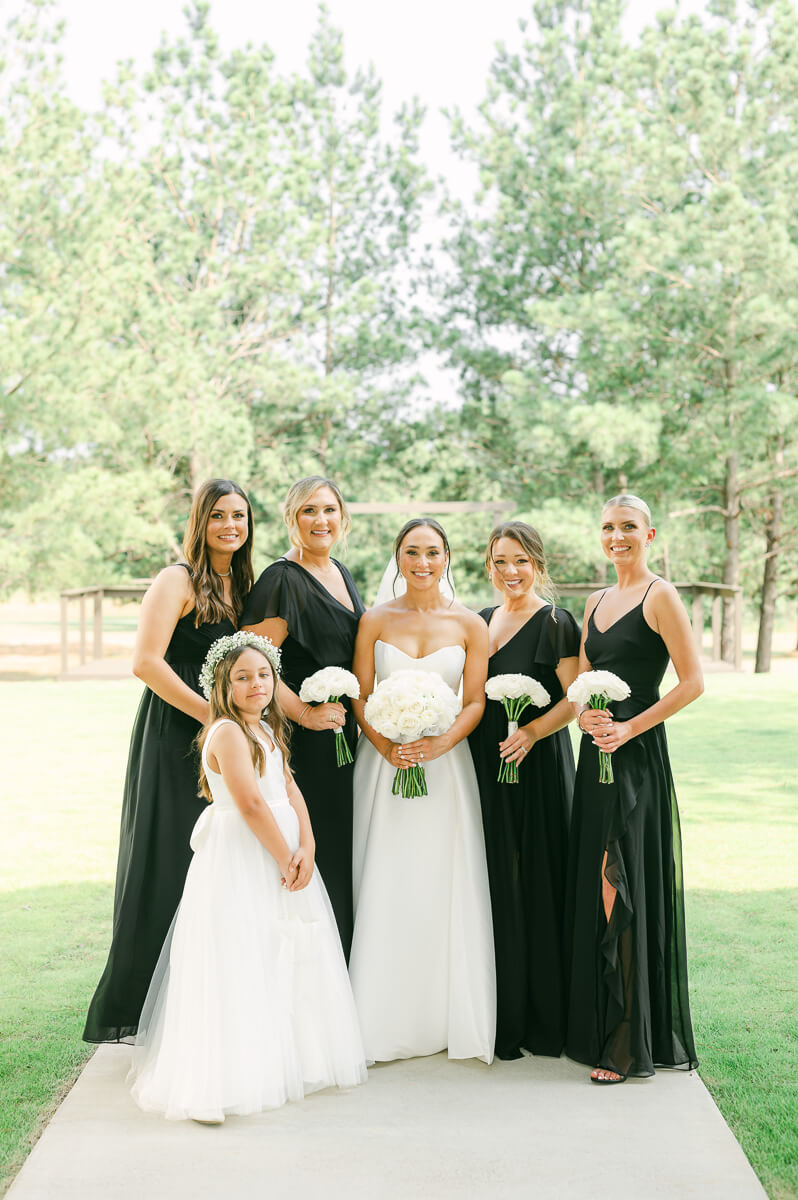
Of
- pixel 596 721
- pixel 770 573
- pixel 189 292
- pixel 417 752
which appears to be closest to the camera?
pixel 596 721

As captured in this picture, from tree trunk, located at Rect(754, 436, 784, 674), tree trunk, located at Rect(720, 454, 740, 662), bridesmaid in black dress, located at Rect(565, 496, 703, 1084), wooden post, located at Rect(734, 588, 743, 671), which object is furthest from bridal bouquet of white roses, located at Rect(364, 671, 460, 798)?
tree trunk, located at Rect(754, 436, 784, 674)

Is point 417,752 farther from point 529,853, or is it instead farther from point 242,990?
point 242,990

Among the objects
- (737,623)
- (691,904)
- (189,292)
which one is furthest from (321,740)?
(189,292)

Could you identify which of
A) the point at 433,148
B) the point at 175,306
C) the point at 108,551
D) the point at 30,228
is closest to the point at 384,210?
the point at 433,148

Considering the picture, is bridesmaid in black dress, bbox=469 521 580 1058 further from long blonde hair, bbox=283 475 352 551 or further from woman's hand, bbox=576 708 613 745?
long blonde hair, bbox=283 475 352 551

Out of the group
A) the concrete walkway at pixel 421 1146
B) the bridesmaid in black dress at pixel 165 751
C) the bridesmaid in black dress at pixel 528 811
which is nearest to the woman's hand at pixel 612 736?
the bridesmaid in black dress at pixel 528 811

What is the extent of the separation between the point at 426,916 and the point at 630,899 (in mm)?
776

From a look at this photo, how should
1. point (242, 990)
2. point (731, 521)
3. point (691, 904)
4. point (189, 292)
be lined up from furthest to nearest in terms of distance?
point (189, 292) → point (731, 521) → point (691, 904) → point (242, 990)

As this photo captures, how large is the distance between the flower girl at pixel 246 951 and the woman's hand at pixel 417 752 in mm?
387

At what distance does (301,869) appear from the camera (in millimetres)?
4086

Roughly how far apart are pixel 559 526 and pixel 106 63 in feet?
45.2

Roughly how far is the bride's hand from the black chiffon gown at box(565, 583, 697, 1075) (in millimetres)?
549

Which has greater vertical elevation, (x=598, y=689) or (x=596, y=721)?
(x=598, y=689)

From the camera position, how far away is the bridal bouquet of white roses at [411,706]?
161 inches
